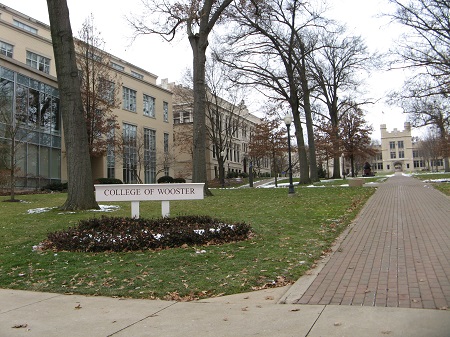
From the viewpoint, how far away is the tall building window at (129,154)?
42166 millimetres

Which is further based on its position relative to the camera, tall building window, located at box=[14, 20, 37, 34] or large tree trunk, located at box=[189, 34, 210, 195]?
tall building window, located at box=[14, 20, 37, 34]

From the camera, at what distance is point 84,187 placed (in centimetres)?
1478

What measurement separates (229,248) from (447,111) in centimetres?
3435

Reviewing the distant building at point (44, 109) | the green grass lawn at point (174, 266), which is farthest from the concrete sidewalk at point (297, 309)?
the distant building at point (44, 109)

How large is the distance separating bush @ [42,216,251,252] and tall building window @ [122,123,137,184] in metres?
31.7

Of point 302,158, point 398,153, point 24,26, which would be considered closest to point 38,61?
point 24,26

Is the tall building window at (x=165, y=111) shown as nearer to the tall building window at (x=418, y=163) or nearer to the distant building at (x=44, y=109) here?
the distant building at (x=44, y=109)

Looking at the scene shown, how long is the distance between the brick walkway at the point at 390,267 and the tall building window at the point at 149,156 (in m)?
38.7

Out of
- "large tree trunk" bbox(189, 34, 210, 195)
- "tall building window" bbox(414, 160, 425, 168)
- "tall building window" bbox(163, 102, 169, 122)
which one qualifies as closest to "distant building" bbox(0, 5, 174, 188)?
"tall building window" bbox(163, 102, 169, 122)

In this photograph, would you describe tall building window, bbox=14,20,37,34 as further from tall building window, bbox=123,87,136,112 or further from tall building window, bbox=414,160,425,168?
tall building window, bbox=414,160,425,168

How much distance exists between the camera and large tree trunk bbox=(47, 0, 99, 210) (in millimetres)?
14695

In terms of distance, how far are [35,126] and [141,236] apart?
24647mm

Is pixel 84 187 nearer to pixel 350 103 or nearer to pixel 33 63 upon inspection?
pixel 33 63

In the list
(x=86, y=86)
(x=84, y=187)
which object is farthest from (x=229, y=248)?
(x=86, y=86)
